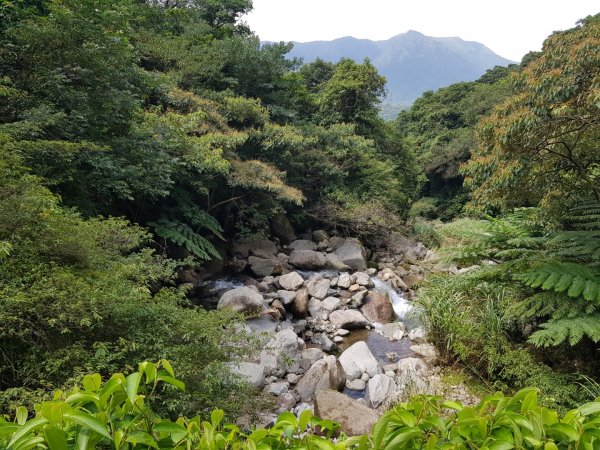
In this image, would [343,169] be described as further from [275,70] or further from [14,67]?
[14,67]

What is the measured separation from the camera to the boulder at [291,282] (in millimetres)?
9700

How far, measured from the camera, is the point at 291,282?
980 cm

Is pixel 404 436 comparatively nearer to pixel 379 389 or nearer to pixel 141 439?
pixel 141 439

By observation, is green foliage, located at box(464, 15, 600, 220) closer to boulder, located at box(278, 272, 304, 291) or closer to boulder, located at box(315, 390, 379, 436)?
boulder, located at box(315, 390, 379, 436)

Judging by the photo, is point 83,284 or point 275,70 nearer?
point 83,284

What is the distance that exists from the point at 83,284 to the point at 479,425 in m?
3.30

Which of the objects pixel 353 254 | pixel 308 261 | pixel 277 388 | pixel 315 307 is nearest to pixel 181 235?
pixel 315 307

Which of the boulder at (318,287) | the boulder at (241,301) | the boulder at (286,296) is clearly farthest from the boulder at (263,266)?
the boulder at (241,301)

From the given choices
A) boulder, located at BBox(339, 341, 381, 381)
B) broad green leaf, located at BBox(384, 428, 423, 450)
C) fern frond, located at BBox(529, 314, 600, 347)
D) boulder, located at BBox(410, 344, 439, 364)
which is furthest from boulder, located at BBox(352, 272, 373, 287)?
broad green leaf, located at BBox(384, 428, 423, 450)

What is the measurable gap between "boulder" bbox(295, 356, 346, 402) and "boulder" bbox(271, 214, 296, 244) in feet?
24.8

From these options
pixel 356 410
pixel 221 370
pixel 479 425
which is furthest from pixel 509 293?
pixel 479 425

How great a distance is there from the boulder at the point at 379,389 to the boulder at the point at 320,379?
0.51 meters

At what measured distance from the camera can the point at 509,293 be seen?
5586 mm

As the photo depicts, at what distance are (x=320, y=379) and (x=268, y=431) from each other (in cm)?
524
